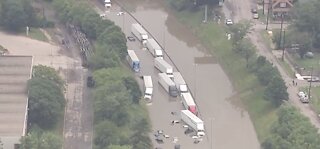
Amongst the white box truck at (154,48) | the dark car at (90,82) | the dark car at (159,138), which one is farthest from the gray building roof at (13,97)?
the white box truck at (154,48)

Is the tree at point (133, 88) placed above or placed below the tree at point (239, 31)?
below

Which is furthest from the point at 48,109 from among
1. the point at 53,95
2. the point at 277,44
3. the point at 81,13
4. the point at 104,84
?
the point at 277,44

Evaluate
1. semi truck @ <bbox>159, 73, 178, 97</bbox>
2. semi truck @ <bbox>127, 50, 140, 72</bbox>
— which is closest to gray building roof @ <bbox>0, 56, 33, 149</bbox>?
semi truck @ <bbox>127, 50, 140, 72</bbox>

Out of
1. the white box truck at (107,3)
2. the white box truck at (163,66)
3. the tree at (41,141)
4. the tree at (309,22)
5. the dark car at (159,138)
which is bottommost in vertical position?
the dark car at (159,138)

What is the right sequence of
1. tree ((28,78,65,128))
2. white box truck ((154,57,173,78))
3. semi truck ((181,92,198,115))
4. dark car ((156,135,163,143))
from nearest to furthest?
tree ((28,78,65,128)), dark car ((156,135,163,143)), semi truck ((181,92,198,115)), white box truck ((154,57,173,78))

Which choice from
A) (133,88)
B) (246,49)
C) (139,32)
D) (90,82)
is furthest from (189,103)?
(139,32)

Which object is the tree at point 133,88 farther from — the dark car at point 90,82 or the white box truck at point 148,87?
the dark car at point 90,82

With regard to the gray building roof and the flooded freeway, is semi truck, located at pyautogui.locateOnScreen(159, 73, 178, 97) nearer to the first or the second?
the flooded freeway
